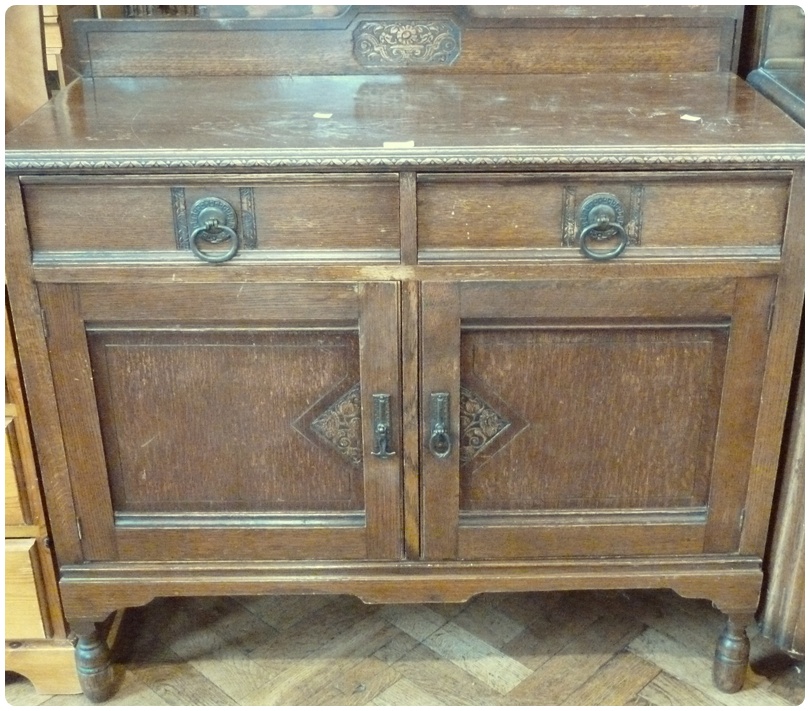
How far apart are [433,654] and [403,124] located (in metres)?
0.73

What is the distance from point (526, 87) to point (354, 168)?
337mm

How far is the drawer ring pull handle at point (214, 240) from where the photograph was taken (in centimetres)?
103

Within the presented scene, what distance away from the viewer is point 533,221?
1.04 m

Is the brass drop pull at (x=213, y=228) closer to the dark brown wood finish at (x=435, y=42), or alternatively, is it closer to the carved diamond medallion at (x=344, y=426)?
the carved diamond medallion at (x=344, y=426)

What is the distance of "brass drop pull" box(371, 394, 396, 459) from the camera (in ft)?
3.68

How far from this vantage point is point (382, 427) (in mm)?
1130

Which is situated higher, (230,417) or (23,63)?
(23,63)

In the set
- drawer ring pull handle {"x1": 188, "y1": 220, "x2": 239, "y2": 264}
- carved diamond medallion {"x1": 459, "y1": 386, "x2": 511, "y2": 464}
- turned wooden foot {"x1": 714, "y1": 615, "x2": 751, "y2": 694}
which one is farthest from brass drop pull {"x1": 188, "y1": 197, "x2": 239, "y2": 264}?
turned wooden foot {"x1": 714, "y1": 615, "x2": 751, "y2": 694}


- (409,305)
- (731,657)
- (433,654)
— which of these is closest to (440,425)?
(409,305)

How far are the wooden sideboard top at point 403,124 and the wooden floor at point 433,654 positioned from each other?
27.7 inches

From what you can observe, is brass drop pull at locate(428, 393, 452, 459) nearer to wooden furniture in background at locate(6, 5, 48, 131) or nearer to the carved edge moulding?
the carved edge moulding

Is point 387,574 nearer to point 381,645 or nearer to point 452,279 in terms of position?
point 381,645

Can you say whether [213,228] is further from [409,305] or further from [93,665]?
[93,665]

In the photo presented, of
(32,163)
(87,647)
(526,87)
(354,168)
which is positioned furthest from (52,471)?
(526,87)
